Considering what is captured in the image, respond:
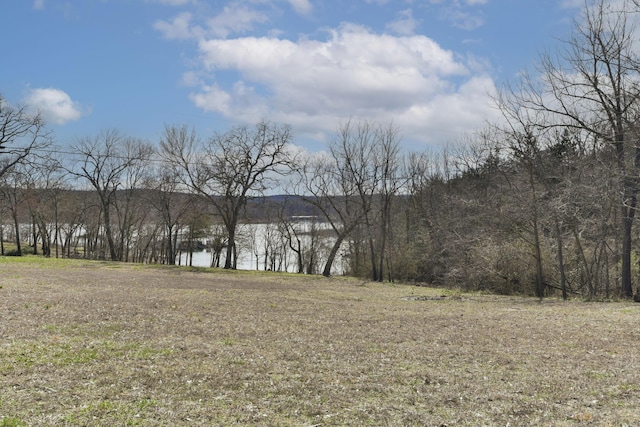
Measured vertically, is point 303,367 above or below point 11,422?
below

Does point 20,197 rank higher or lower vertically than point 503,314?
higher

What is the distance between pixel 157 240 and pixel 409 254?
1279 inches

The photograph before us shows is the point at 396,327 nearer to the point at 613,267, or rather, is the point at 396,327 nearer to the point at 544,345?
the point at 544,345

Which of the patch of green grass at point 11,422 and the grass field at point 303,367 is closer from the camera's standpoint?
the patch of green grass at point 11,422

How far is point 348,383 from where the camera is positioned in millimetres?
6520

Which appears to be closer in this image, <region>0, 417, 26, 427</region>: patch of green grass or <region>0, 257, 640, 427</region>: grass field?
<region>0, 417, 26, 427</region>: patch of green grass

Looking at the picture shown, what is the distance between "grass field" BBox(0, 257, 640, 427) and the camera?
208 inches

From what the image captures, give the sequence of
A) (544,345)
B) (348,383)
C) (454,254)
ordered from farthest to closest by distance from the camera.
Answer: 1. (454,254)
2. (544,345)
3. (348,383)

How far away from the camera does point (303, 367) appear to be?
7320mm

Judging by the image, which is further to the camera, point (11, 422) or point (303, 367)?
point (303, 367)

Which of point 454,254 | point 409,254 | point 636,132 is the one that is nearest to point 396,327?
point 636,132

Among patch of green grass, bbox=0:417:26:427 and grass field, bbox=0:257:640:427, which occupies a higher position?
patch of green grass, bbox=0:417:26:427

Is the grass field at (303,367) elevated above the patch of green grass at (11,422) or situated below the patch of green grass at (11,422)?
below

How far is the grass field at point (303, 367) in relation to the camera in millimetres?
5277
